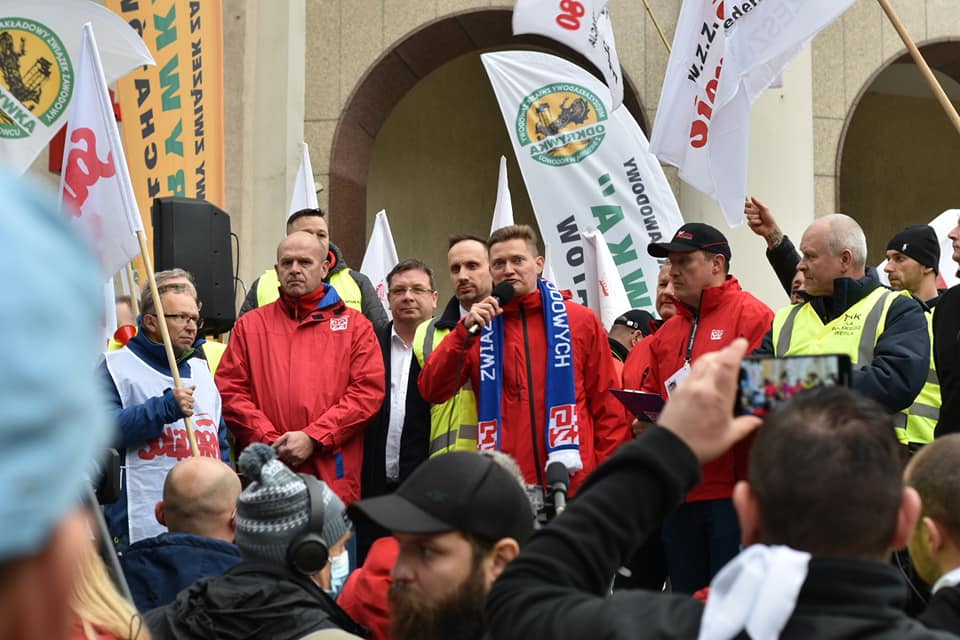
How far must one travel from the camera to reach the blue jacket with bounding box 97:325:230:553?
614 cm

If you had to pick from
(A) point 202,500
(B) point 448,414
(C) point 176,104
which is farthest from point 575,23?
(A) point 202,500

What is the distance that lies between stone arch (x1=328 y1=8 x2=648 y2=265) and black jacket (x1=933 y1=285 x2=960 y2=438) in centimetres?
764

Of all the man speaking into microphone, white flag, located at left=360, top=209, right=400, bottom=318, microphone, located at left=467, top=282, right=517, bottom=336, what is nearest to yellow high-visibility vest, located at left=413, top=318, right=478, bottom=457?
the man speaking into microphone

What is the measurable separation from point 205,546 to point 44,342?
3533 millimetres

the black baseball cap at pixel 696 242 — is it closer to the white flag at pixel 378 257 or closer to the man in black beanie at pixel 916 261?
the man in black beanie at pixel 916 261

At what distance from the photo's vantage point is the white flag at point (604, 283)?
29.1 feet

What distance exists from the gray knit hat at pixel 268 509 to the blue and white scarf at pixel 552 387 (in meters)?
2.62

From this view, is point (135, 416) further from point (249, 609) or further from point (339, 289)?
point (249, 609)

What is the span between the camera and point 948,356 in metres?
5.32

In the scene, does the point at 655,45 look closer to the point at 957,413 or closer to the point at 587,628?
the point at 957,413

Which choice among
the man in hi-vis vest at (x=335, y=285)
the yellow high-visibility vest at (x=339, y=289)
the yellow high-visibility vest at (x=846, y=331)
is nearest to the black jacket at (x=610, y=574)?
the yellow high-visibility vest at (x=846, y=331)

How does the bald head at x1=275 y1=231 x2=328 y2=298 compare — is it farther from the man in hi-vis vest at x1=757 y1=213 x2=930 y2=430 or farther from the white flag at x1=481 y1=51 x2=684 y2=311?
the white flag at x1=481 y1=51 x2=684 y2=311

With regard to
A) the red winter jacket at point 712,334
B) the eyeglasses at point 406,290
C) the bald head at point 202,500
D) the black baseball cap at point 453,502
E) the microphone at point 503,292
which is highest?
Result: the eyeglasses at point 406,290

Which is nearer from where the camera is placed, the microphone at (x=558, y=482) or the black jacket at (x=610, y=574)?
the black jacket at (x=610, y=574)
